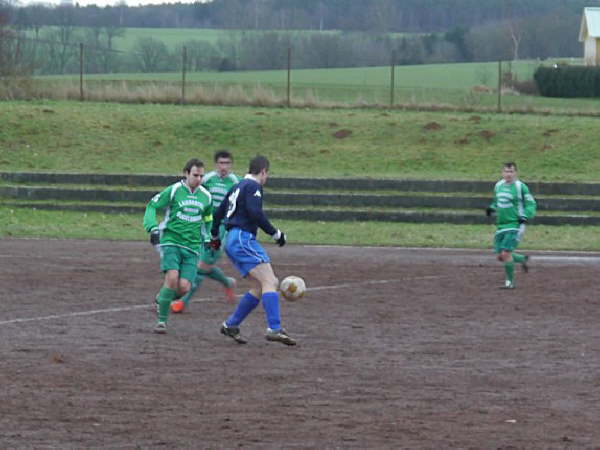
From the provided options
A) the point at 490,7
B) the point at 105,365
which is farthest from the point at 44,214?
the point at 490,7

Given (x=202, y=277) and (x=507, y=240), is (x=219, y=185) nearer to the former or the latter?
(x=202, y=277)

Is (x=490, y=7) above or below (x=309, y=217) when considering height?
above

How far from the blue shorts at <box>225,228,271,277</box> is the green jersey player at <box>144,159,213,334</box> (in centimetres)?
92

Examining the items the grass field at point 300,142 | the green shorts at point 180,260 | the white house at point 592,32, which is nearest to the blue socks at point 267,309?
the green shorts at point 180,260

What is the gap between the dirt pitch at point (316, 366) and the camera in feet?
28.0

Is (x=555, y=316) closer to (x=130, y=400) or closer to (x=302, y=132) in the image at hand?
(x=130, y=400)

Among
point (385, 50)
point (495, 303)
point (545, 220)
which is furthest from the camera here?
point (385, 50)

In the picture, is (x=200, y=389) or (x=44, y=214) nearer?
(x=200, y=389)

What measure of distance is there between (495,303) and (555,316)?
126cm

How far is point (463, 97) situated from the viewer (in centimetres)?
4297

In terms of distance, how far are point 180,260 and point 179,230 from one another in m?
0.33

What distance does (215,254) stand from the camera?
1490cm

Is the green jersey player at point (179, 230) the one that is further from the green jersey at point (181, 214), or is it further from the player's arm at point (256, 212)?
the player's arm at point (256, 212)

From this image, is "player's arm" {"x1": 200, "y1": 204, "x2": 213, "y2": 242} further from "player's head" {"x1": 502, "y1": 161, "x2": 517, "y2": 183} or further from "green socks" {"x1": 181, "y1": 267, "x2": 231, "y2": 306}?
"player's head" {"x1": 502, "y1": 161, "x2": 517, "y2": 183}
